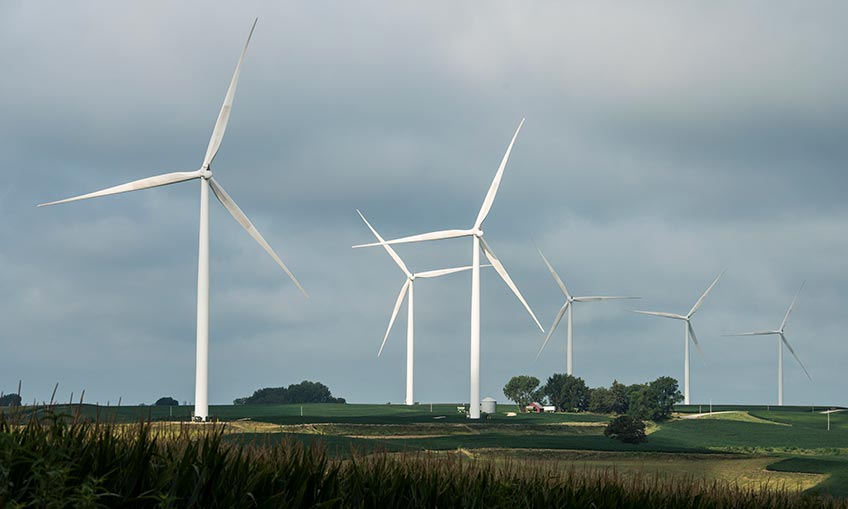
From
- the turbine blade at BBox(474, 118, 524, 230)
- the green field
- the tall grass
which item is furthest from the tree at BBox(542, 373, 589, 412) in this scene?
the tall grass

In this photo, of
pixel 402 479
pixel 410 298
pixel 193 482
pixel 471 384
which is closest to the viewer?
pixel 193 482

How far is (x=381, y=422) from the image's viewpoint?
104438mm

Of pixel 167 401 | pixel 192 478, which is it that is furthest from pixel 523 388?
pixel 192 478

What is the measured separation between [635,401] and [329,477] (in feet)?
412

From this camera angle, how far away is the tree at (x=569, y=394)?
522ft

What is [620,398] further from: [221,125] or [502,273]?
[221,125]

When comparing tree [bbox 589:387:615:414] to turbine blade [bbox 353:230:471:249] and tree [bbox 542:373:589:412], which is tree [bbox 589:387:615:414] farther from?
turbine blade [bbox 353:230:471:249]

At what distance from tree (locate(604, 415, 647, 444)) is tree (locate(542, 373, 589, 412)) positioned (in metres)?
63.3

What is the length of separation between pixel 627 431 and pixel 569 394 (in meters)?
66.7

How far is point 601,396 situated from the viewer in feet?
508

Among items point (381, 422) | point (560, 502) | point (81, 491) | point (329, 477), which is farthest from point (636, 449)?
point (81, 491)

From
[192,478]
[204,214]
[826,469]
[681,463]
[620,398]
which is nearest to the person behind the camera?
[192,478]

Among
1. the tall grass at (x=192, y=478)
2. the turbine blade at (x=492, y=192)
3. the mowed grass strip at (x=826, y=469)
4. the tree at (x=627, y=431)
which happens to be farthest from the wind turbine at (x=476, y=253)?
the tall grass at (x=192, y=478)

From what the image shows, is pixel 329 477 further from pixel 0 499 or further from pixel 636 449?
pixel 636 449
